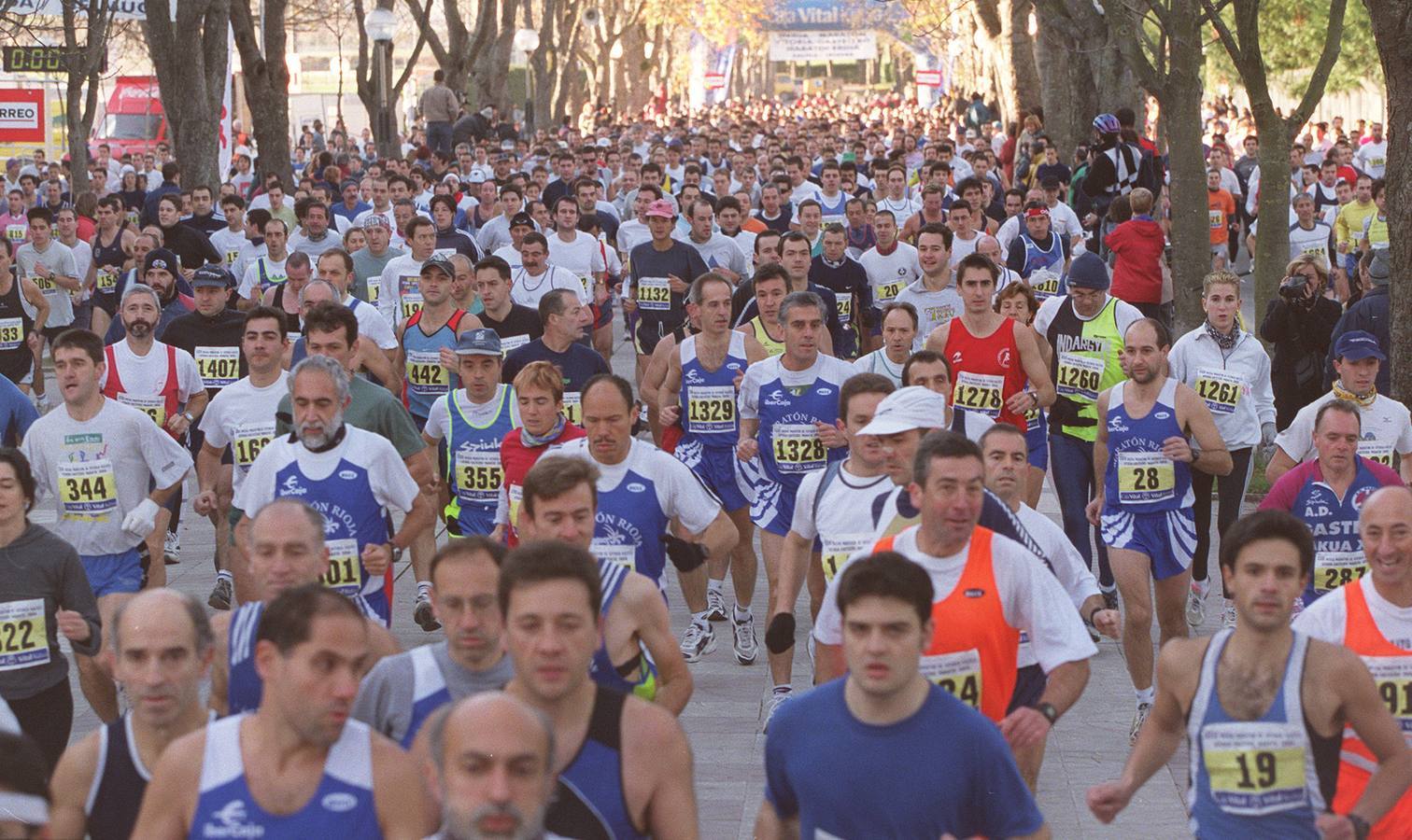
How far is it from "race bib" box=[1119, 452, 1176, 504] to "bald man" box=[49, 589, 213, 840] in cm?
525

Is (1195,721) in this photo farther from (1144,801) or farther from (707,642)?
(707,642)

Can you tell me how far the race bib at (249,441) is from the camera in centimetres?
995

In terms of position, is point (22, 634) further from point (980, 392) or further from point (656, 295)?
point (656, 295)

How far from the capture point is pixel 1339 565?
323 inches

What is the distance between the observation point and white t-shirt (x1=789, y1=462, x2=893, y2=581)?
7.51 meters

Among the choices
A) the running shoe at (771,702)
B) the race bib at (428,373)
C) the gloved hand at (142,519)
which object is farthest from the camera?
the race bib at (428,373)

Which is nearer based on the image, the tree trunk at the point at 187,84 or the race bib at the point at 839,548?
the race bib at the point at 839,548

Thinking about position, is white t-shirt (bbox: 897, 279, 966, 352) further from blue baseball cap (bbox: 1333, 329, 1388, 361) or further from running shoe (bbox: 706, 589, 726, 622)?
blue baseball cap (bbox: 1333, 329, 1388, 361)

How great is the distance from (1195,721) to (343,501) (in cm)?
370

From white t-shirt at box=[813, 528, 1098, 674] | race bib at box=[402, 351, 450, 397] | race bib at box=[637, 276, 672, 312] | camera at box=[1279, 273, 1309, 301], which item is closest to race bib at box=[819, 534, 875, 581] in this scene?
white t-shirt at box=[813, 528, 1098, 674]

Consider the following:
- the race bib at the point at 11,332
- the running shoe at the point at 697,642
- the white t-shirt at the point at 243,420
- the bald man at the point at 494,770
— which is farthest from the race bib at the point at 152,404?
the bald man at the point at 494,770

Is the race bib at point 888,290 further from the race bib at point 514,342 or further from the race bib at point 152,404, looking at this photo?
the race bib at point 152,404

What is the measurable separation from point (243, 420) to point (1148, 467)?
13.2ft

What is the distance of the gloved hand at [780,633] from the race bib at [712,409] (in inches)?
176
